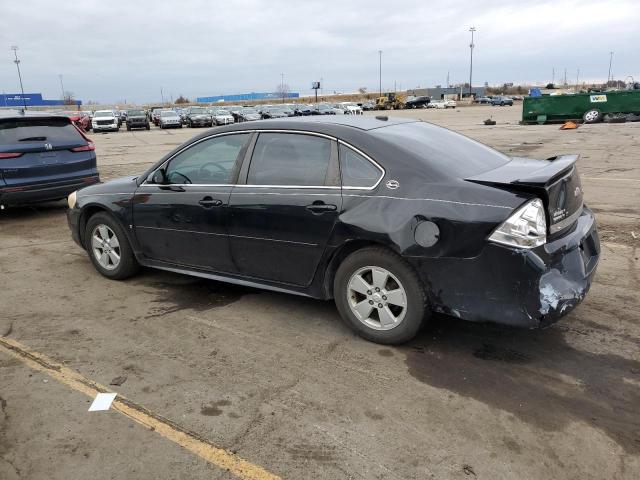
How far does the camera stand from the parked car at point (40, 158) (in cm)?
797

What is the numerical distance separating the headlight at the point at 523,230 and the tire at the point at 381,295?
2.07 ft

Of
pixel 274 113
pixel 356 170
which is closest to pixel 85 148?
pixel 356 170

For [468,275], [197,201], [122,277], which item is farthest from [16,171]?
[468,275]

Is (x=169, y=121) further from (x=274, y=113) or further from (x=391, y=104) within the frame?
(x=391, y=104)

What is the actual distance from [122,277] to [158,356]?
1878mm

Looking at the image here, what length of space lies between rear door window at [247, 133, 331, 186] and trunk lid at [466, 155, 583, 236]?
112 cm

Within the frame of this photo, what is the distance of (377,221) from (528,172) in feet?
3.65

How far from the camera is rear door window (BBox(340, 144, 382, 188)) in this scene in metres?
3.82

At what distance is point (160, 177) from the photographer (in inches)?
195

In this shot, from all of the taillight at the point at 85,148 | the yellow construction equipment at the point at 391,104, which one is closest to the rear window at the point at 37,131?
the taillight at the point at 85,148

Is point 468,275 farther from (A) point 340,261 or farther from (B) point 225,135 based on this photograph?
(B) point 225,135

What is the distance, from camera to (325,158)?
405 cm

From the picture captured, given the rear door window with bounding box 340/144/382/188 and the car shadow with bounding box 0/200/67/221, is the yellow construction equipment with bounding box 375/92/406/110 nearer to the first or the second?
the car shadow with bounding box 0/200/67/221

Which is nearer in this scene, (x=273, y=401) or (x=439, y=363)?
(x=273, y=401)
